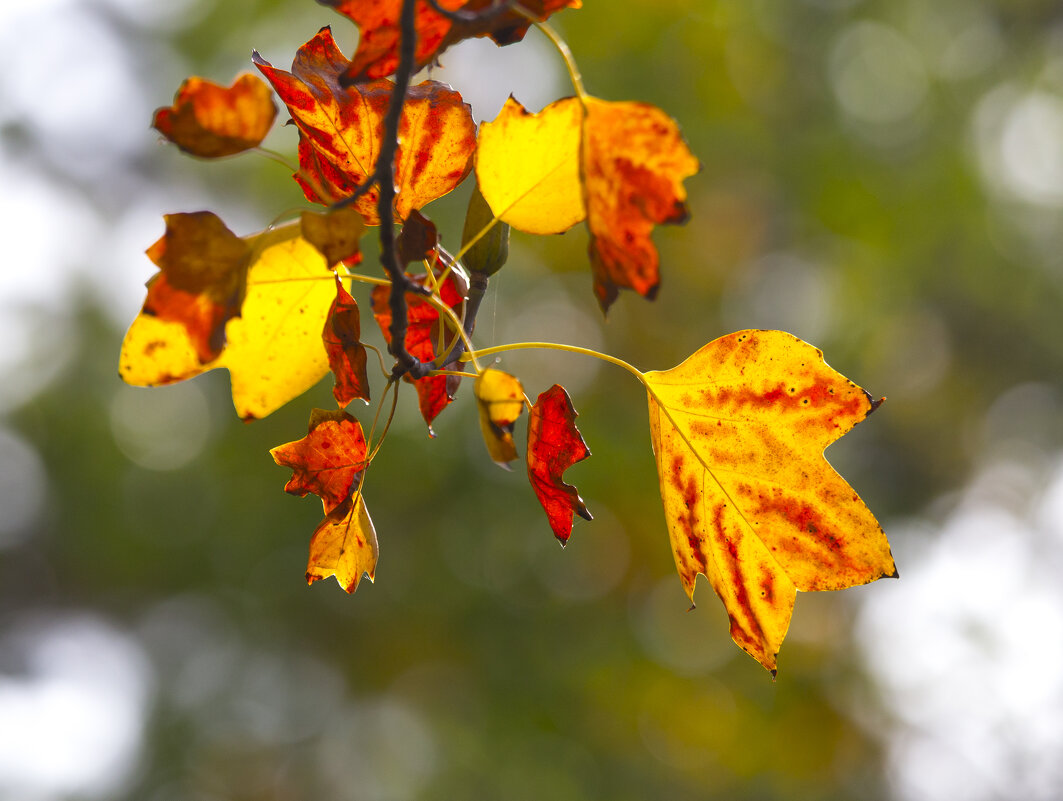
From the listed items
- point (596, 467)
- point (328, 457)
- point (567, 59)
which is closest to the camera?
point (567, 59)

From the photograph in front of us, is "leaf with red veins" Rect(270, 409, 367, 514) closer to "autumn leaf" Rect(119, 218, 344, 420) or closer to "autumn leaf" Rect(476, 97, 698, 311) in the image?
"autumn leaf" Rect(119, 218, 344, 420)

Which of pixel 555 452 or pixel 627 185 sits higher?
pixel 627 185

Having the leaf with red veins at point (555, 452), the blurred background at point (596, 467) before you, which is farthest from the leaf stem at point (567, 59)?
the blurred background at point (596, 467)

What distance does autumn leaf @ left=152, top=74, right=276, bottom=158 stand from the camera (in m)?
0.25

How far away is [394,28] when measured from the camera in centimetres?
27

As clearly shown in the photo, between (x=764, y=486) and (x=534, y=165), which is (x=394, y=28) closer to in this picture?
(x=534, y=165)

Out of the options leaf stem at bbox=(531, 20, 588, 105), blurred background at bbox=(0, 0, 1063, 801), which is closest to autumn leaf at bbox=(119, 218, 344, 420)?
leaf stem at bbox=(531, 20, 588, 105)

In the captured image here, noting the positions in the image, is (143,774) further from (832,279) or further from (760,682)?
(832,279)

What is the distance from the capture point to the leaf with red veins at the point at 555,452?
1.08ft

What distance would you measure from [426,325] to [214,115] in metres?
0.17

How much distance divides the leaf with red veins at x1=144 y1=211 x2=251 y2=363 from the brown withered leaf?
3cm

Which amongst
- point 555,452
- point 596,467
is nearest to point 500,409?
point 555,452

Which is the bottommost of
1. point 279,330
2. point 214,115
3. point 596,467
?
point 596,467

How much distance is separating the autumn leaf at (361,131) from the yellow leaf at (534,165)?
0.04 meters
